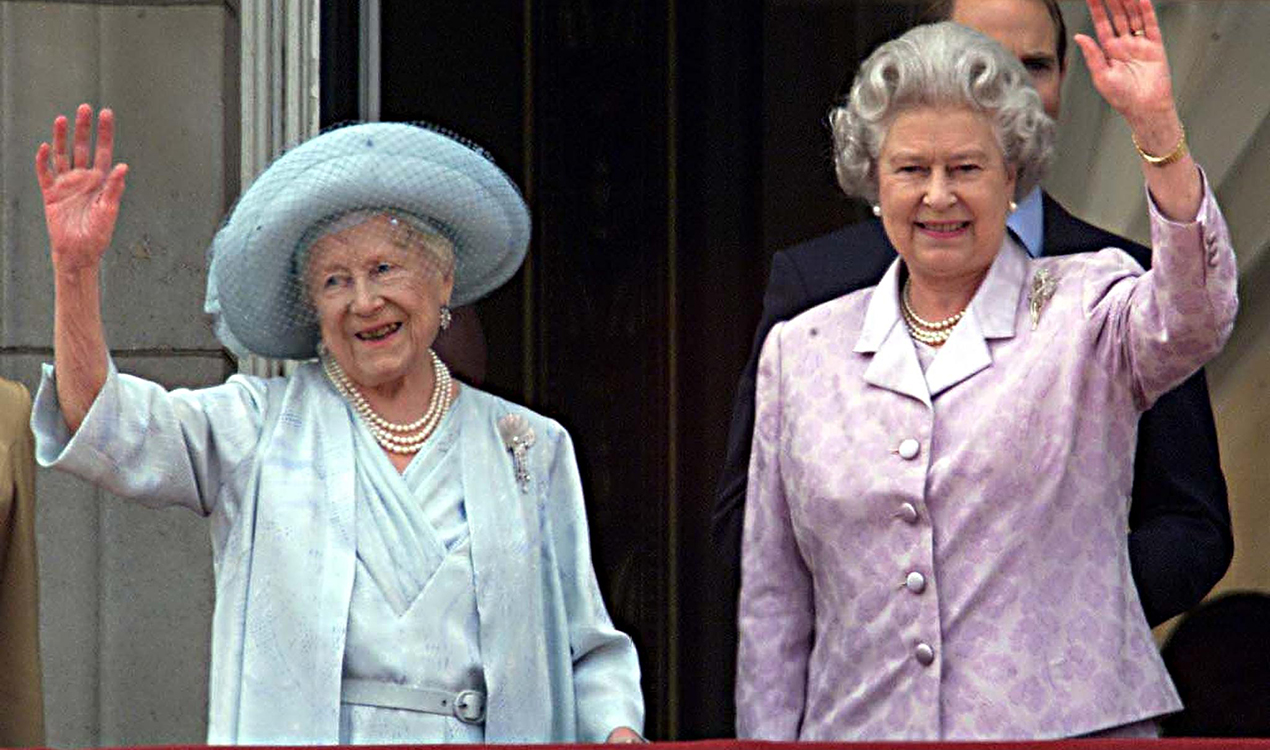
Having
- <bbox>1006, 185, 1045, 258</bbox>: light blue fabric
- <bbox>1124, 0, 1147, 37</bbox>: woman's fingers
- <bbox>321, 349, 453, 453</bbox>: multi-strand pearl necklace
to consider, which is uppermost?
<bbox>1124, 0, 1147, 37</bbox>: woman's fingers

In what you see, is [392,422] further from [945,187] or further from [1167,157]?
[1167,157]

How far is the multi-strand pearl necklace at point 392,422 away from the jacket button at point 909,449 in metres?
0.66

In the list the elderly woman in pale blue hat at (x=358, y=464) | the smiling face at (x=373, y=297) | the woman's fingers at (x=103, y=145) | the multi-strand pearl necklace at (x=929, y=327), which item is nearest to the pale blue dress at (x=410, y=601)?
the elderly woman in pale blue hat at (x=358, y=464)

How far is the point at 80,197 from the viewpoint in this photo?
349 cm

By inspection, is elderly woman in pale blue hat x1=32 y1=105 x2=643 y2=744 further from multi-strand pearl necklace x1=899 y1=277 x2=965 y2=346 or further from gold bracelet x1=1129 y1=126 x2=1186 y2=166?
gold bracelet x1=1129 y1=126 x2=1186 y2=166

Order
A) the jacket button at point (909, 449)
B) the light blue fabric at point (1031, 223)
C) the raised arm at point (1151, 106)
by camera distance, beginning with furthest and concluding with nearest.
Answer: the light blue fabric at point (1031, 223)
the jacket button at point (909, 449)
the raised arm at point (1151, 106)

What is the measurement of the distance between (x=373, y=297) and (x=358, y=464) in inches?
9.1

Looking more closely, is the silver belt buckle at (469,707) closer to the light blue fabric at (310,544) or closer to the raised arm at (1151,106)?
the light blue fabric at (310,544)

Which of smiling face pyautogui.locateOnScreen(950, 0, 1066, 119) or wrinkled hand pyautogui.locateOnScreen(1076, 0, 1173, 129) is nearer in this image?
wrinkled hand pyautogui.locateOnScreen(1076, 0, 1173, 129)

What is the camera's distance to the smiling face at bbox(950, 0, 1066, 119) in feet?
13.3

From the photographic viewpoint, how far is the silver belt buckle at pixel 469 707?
358 cm

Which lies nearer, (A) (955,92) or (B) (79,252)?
(B) (79,252)

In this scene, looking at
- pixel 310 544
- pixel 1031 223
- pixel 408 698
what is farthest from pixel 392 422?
pixel 1031 223

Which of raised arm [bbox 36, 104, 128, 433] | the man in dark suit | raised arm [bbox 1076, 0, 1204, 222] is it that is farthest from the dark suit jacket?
raised arm [bbox 36, 104, 128, 433]
